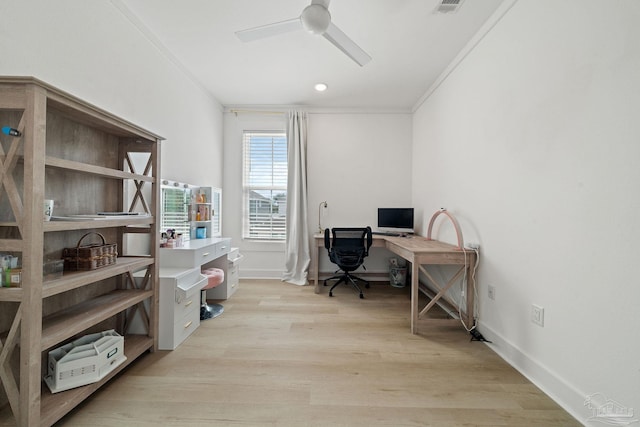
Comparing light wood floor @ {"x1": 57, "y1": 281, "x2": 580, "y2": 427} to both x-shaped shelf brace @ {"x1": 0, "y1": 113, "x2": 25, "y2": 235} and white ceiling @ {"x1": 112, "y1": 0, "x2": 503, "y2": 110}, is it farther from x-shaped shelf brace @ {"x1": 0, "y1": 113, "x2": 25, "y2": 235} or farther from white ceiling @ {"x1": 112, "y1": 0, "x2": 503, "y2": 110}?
white ceiling @ {"x1": 112, "y1": 0, "x2": 503, "y2": 110}

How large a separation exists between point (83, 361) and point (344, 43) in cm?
277

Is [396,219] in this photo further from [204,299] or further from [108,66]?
[108,66]

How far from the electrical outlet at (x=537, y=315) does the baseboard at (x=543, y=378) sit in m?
0.26

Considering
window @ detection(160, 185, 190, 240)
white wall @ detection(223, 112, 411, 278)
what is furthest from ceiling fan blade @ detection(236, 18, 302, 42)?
white wall @ detection(223, 112, 411, 278)

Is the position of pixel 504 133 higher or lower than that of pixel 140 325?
higher

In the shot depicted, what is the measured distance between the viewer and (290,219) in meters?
3.88

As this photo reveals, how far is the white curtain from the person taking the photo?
3.82m

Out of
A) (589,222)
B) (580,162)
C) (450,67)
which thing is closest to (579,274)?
(589,222)

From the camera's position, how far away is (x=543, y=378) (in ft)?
5.12

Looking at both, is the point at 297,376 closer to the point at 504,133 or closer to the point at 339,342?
the point at 339,342

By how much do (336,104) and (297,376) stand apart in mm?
3495

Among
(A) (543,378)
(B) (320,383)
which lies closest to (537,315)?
(A) (543,378)

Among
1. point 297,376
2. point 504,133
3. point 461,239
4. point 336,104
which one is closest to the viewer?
point 297,376

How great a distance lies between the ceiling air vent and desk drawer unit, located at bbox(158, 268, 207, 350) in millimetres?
2946
